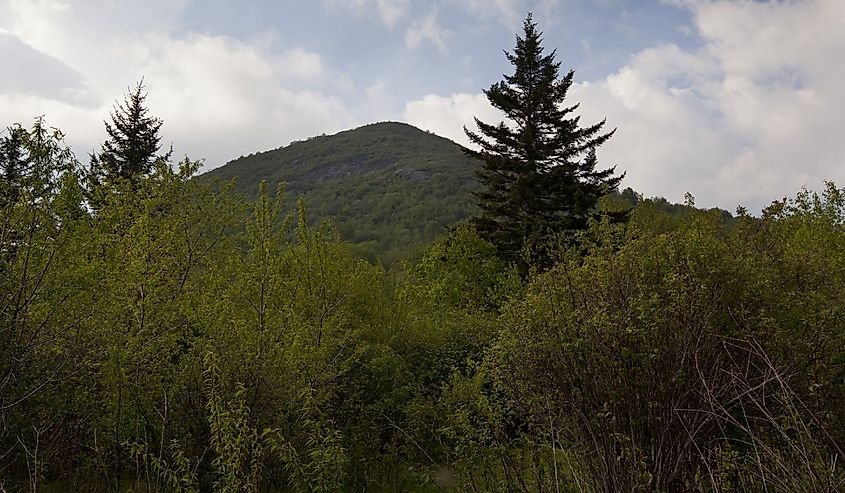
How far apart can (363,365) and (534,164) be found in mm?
12652

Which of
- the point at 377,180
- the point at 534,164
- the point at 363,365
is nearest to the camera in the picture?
the point at 363,365

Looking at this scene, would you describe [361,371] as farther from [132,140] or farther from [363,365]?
[132,140]

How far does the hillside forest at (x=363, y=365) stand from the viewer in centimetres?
473

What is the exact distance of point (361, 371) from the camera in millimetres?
9961

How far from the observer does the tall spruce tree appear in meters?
19.8

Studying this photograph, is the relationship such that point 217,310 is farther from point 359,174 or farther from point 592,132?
point 359,174

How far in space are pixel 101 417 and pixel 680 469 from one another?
6.08m

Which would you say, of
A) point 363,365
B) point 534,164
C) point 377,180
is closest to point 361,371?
point 363,365

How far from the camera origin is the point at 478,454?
671 cm

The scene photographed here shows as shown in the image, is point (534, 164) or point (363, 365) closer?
point (363, 365)

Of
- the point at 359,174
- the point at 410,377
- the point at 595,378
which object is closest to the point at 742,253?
the point at 595,378

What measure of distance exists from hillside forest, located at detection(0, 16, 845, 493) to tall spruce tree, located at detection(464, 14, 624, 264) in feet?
27.3

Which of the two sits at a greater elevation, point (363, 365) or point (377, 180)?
point (377, 180)

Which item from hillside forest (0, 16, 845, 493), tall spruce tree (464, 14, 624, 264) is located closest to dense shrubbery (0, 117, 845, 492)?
hillside forest (0, 16, 845, 493)
